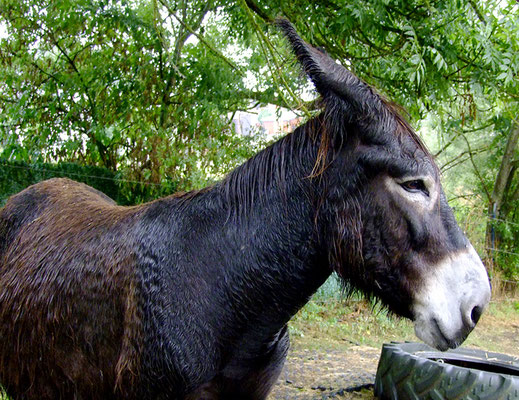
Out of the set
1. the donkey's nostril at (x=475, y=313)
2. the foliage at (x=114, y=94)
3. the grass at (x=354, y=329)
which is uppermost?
the foliage at (x=114, y=94)

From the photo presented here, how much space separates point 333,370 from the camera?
4.82m

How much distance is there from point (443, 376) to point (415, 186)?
1920mm

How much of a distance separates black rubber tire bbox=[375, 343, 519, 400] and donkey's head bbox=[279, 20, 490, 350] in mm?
1565

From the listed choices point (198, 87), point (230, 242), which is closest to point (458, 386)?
point (230, 242)

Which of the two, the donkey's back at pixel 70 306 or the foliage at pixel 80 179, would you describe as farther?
the foliage at pixel 80 179

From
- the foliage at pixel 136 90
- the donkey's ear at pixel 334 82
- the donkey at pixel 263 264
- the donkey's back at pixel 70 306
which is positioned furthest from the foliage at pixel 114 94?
the donkey's ear at pixel 334 82

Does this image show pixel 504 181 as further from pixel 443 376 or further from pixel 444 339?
pixel 444 339

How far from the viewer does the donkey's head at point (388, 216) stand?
5.80 ft

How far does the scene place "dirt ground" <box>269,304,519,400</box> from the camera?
4.14 metres

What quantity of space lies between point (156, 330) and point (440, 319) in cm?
108

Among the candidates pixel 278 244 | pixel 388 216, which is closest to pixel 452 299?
pixel 388 216

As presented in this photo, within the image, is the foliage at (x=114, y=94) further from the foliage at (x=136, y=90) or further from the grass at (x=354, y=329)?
the grass at (x=354, y=329)

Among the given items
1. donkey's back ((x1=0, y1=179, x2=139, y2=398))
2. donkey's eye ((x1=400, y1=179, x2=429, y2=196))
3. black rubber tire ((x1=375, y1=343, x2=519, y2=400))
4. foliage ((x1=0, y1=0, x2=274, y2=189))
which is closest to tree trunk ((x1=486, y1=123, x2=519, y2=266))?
foliage ((x1=0, y1=0, x2=274, y2=189))

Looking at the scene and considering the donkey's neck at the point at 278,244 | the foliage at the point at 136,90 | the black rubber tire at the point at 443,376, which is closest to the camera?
the donkey's neck at the point at 278,244
